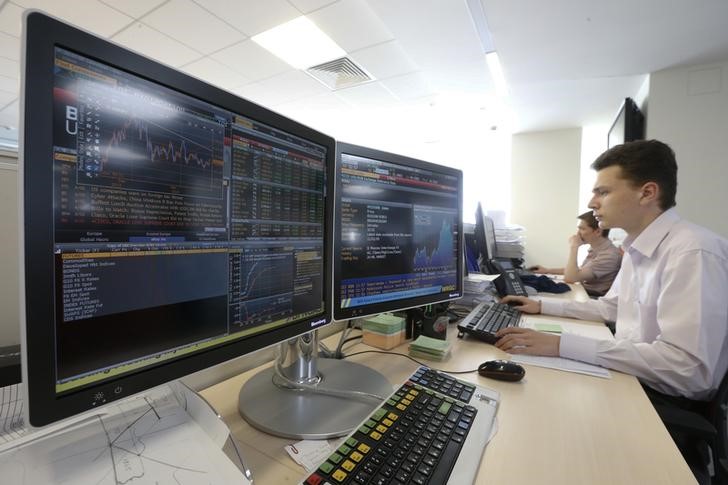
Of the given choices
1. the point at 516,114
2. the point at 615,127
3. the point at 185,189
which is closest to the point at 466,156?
the point at 516,114

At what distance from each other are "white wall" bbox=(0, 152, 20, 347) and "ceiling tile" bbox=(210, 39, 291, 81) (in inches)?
113

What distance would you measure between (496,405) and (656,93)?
12.0 ft

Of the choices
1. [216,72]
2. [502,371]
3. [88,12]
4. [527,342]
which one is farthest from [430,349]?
[216,72]

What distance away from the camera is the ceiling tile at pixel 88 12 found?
236 cm

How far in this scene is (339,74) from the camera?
3.57m

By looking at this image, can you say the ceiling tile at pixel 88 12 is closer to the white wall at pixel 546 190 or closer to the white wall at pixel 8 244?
the white wall at pixel 8 244

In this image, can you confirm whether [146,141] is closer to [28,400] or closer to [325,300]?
[28,400]

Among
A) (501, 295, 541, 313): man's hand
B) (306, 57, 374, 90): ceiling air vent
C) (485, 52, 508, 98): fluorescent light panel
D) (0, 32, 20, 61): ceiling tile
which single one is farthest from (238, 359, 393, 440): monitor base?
(0, 32, 20, 61): ceiling tile

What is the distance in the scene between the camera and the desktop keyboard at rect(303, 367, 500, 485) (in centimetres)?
42

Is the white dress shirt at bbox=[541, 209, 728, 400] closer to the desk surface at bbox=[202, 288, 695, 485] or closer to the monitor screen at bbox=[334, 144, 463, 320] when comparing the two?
the desk surface at bbox=[202, 288, 695, 485]

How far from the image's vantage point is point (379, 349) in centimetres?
97

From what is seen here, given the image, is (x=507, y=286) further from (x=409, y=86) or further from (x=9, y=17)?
(x=9, y=17)

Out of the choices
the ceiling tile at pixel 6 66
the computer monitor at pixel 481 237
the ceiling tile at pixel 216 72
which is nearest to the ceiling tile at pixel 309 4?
the ceiling tile at pixel 216 72

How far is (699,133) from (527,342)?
321 cm
